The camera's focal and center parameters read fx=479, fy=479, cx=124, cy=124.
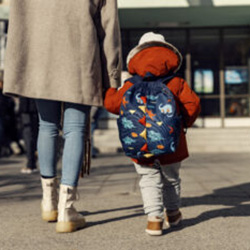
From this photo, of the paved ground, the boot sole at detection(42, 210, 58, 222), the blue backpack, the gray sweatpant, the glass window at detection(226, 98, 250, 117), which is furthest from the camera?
the glass window at detection(226, 98, 250, 117)

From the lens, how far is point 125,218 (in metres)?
3.37

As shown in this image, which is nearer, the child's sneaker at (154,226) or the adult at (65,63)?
the child's sneaker at (154,226)

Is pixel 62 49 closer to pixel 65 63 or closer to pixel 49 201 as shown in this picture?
pixel 65 63

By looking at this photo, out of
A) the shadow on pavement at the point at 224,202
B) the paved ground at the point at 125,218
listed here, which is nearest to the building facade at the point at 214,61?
the paved ground at the point at 125,218

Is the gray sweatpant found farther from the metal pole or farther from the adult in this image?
the metal pole

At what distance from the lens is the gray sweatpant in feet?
9.54

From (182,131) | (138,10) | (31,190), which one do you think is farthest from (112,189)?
(138,10)

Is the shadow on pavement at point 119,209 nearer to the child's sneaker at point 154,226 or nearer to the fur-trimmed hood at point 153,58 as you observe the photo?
the child's sneaker at point 154,226

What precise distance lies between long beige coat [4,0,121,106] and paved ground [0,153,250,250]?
0.84 m

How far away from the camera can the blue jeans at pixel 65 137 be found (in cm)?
303

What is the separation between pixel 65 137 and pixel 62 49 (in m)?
0.56

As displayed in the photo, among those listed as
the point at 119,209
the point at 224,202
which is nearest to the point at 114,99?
the point at 119,209

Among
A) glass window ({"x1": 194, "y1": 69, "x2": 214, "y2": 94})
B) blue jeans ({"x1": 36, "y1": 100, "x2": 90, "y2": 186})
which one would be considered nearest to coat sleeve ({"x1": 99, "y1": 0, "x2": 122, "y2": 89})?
blue jeans ({"x1": 36, "y1": 100, "x2": 90, "y2": 186})

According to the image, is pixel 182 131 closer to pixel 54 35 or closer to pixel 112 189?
pixel 54 35
